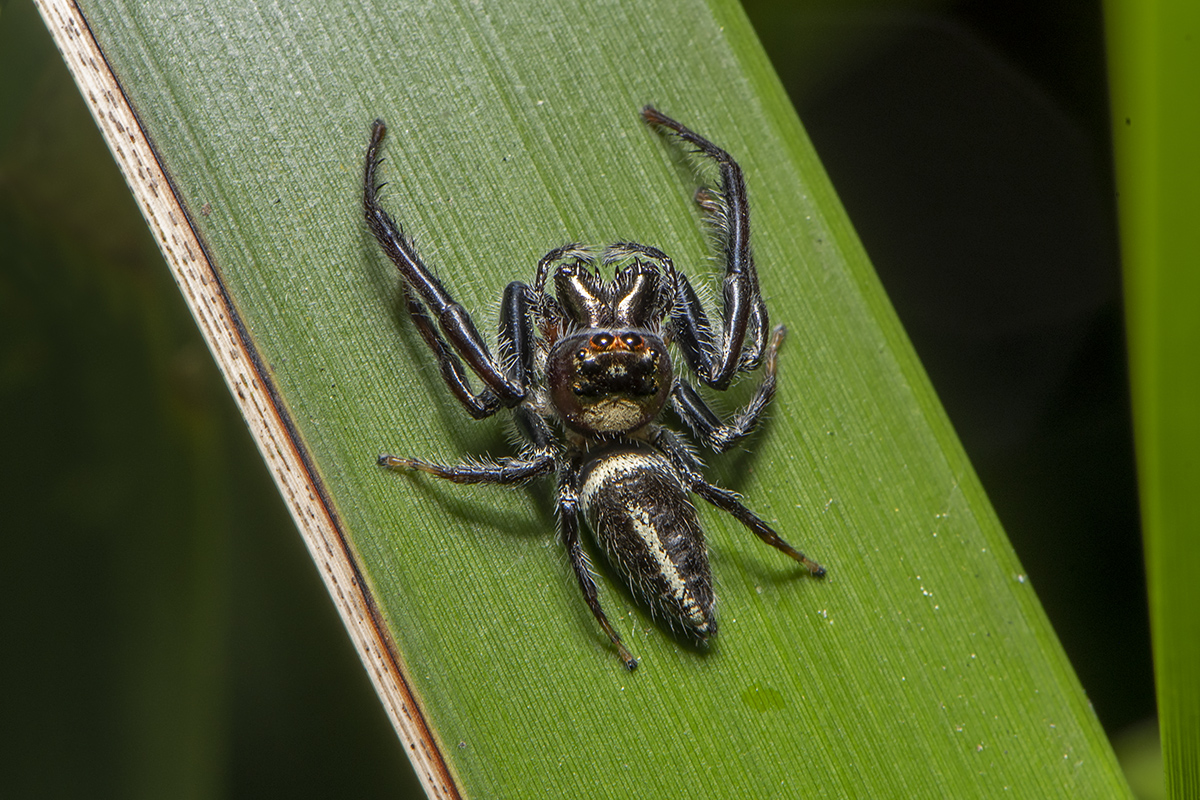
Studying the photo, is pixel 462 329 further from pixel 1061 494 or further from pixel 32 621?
pixel 1061 494

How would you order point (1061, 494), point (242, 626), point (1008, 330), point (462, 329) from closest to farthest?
1. point (462, 329)
2. point (242, 626)
3. point (1061, 494)
4. point (1008, 330)

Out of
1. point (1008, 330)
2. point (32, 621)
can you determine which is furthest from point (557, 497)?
point (1008, 330)

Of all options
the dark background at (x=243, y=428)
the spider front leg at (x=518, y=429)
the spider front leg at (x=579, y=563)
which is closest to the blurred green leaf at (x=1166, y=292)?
the dark background at (x=243, y=428)

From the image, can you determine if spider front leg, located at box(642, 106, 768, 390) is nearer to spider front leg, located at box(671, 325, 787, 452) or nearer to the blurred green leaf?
spider front leg, located at box(671, 325, 787, 452)

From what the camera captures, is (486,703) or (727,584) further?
(727,584)

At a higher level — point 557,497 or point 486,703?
point 557,497

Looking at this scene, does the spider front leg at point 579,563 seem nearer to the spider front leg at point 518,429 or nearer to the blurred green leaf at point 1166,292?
the spider front leg at point 518,429

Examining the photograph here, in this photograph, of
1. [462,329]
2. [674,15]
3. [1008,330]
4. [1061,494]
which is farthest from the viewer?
[1008,330]
